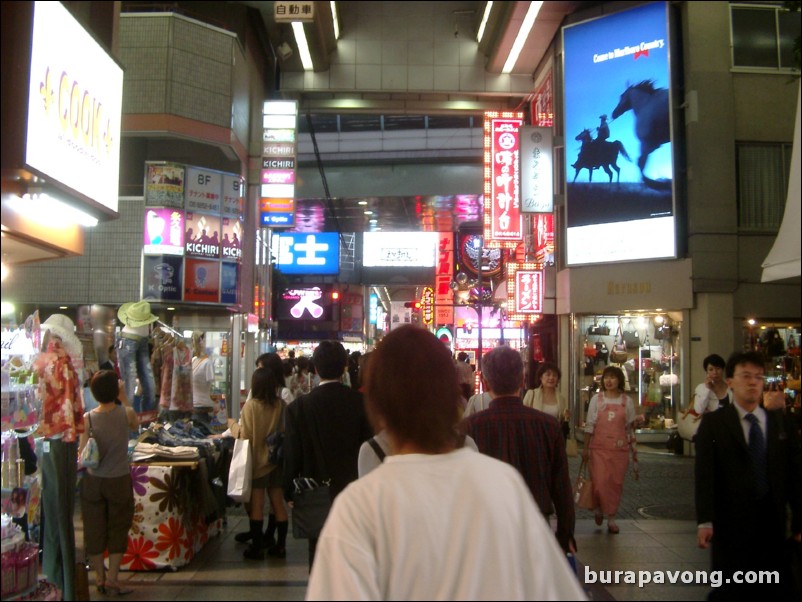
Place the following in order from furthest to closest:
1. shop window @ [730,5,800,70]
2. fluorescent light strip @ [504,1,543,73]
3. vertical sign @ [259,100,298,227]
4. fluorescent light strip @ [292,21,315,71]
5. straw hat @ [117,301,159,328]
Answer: vertical sign @ [259,100,298,227], fluorescent light strip @ [292,21,315,71], fluorescent light strip @ [504,1,543,73], shop window @ [730,5,800,70], straw hat @ [117,301,159,328]

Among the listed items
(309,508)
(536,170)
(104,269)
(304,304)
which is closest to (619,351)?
(536,170)

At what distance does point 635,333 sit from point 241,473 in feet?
39.4

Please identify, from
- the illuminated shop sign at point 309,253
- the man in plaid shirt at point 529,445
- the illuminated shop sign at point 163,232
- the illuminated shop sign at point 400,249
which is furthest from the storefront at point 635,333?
the illuminated shop sign at point 309,253

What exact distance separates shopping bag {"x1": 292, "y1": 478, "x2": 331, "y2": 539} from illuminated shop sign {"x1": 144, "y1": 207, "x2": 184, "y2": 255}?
11.2 meters

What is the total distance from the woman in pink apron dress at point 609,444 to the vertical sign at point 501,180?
9799mm

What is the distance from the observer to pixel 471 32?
Answer: 1938cm

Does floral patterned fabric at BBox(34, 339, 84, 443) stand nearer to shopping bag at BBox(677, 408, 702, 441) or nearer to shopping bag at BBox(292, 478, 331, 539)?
shopping bag at BBox(292, 478, 331, 539)

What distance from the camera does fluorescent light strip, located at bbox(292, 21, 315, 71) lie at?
17036 millimetres

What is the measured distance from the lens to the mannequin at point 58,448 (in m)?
5.93

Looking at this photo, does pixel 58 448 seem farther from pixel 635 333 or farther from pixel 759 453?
pixel 635 333

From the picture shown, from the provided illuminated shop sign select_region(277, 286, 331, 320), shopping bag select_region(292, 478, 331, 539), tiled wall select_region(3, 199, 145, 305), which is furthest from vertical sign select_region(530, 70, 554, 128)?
shopping bag select_region(292, 478, 331, 539)

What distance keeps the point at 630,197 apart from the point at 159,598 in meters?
13.0

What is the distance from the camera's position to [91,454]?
6453mm

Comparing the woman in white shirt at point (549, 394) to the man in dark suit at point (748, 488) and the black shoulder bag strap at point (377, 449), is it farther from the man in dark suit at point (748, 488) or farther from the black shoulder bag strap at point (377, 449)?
the black shoulder bag strap at point (377, 449)
